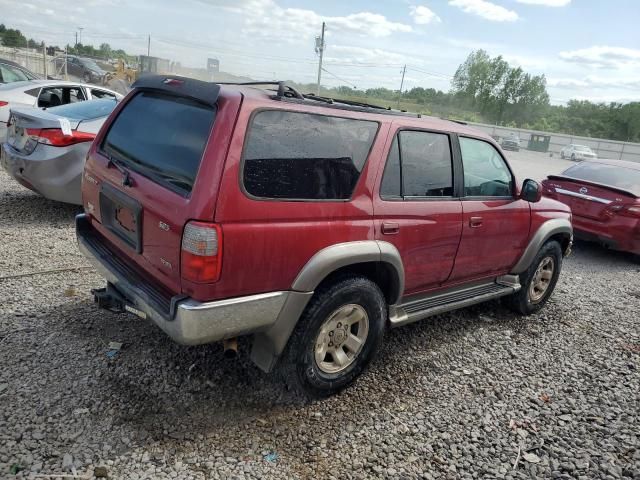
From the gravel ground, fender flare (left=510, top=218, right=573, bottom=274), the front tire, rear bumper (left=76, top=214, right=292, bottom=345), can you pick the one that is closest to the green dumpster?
fender flare (left=510, top=218, right=573, bottom=274)

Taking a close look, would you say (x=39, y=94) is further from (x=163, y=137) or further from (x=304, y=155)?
(x=304, y=155)

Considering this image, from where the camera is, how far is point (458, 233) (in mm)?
3656

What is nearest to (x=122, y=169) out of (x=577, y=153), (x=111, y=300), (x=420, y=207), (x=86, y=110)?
(x=111, y=300)

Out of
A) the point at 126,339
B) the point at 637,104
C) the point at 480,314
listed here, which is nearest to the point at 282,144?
the point at 126,339

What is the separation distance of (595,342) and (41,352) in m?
4.60

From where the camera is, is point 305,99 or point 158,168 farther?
point 305,99

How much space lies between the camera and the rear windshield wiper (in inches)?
114

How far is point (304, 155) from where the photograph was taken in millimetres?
2768

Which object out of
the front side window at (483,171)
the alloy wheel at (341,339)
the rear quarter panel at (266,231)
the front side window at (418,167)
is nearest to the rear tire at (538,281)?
the front side window at (483,171)

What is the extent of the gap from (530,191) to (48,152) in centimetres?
510

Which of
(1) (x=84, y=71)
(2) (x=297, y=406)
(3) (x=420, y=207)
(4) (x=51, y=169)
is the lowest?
(2) (x=297, y=406)

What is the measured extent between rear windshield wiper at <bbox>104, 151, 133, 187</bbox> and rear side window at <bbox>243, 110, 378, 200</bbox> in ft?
2.74

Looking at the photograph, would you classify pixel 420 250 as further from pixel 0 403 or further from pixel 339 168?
pixel 0 403

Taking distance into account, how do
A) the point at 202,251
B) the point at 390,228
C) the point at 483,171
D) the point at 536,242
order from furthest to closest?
the point at 536,242
the point at 483,171
the point at 390,228
the point at 202,251
